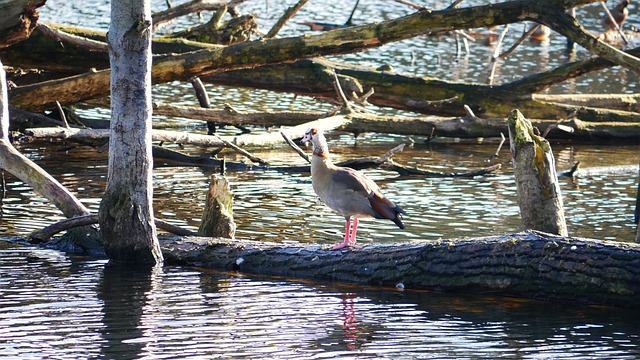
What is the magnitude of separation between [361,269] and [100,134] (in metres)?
5.40

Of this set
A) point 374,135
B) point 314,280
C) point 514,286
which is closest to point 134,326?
point 314,280

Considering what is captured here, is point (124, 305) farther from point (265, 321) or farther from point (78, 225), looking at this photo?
point (78, 225)

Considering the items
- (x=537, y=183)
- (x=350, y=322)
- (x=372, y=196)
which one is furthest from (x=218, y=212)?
(x=537, y=183)

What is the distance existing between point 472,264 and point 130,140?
2.84 meters

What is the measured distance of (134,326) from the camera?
6859mm

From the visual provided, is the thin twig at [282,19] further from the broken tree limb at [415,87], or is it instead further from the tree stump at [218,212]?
the tree stump at [218,212]

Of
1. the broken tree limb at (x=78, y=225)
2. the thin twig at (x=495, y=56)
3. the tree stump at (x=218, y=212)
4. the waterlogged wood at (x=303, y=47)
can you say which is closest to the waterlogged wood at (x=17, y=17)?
the waterlogged wood at (x=303, y=47)

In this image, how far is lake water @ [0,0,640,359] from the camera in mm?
6422

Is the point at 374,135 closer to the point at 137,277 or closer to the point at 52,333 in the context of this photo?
the point at 137,277

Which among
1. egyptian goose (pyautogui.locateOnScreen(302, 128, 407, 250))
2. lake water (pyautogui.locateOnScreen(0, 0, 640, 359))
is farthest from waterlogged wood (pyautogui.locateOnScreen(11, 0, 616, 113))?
egyptian goose (pyautogui.locateOnScreen(302, 128, 407, 250))

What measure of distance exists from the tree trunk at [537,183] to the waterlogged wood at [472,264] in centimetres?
96

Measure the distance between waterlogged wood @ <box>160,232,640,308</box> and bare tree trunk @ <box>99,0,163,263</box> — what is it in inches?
16.3

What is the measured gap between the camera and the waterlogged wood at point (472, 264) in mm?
7223

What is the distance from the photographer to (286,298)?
763cm
